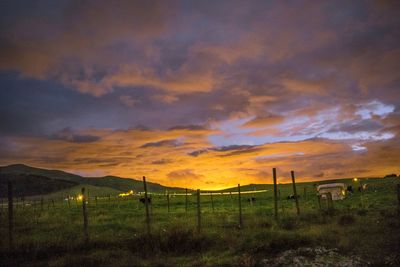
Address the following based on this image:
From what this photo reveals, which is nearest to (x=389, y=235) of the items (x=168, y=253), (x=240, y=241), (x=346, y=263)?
(x=346, y=263)

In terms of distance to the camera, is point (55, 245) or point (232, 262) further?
point (55, 245)

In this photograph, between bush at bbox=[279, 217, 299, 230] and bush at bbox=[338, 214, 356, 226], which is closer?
bush at bbox=[279, 217, 299, 230]

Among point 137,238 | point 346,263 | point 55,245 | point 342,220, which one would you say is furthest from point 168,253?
point 342,220

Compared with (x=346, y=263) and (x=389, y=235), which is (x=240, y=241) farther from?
(x=389, y=235)

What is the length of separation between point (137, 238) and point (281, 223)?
8817 mm

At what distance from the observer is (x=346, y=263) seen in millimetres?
12617

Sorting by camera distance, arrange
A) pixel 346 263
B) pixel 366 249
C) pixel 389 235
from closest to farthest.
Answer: pixel 346 263 → pixel 366 249 → pixel 389 235

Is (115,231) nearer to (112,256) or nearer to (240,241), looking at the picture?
(112,256)

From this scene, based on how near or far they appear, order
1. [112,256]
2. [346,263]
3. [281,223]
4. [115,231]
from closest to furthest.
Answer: [346,263], [112,256], [281,223], [115,231]

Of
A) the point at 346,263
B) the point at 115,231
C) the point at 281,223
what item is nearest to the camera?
the point at 346,263

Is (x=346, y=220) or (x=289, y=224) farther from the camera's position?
(x=346, y=220)

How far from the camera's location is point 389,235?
16.6m

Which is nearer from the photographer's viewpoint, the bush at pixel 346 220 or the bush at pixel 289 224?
the bush at pixel 289 224

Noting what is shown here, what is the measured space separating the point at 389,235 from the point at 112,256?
12.5 m
